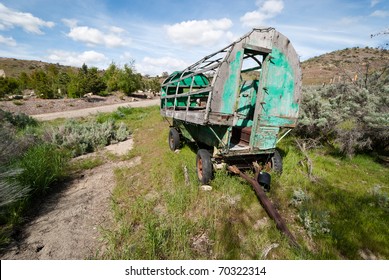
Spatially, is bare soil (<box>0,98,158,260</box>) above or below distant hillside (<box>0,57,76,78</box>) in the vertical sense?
below

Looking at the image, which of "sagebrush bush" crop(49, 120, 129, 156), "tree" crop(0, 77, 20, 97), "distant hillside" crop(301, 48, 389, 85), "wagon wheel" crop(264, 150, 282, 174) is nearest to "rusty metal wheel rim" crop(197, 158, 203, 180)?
"wagon wheel" crop(264, 150, 282, 174)

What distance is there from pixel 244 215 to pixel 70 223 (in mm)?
3330

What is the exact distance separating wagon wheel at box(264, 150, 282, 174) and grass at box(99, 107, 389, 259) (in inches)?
8.3

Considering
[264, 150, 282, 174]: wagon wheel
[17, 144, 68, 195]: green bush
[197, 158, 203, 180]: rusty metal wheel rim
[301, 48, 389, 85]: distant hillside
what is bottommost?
[17, 144, 68, 195]: green bush

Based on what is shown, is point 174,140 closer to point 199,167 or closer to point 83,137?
point 199,167

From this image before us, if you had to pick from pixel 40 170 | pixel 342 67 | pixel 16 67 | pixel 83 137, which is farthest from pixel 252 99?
pixel 16 67

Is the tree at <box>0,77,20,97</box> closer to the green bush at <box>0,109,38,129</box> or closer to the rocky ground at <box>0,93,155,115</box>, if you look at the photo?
the rocky ground at <box>0,93,155,115</box>

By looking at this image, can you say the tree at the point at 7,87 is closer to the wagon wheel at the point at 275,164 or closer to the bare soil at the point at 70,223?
the bare soil at the point at 70,223

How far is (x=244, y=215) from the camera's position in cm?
360

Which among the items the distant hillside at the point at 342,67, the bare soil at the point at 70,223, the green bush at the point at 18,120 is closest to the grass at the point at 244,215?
the bare soil at the point at 70,223

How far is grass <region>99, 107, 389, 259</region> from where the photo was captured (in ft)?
9.16

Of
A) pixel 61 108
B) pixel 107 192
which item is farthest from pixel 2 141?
pixel 61 108

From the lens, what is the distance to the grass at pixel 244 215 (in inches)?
110

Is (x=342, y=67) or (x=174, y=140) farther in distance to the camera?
(x=342, y=67)
